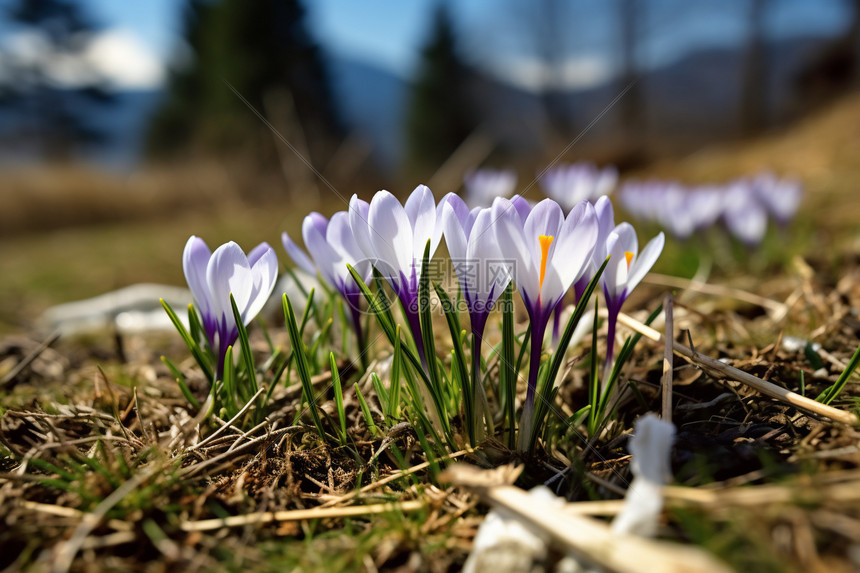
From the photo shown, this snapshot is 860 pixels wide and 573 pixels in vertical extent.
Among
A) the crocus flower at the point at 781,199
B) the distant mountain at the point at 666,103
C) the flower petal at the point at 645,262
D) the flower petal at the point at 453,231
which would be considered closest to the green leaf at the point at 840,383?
the flower petal at the point at 645,262

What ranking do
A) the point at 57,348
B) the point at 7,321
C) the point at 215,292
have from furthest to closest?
the point at 7,321
the point at 57,348
the point at 215,292

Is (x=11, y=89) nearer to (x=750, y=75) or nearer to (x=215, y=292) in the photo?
(x=750, y=75)

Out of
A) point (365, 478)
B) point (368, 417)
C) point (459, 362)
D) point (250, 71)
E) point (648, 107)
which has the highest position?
point (250, 71)

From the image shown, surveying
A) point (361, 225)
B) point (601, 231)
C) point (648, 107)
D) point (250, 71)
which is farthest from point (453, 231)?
point (250, 71)

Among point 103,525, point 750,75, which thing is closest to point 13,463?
point 103,525

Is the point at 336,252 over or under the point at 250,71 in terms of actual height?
under

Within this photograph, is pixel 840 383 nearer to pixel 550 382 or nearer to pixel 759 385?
pixel 759 385
